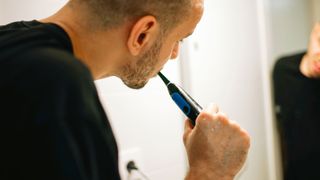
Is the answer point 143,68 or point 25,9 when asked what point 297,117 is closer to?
point 143,68

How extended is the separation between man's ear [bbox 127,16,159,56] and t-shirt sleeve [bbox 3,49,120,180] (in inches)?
7.2

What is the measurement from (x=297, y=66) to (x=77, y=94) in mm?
1090

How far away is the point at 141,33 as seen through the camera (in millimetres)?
510

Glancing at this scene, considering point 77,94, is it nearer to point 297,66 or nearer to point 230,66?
point 230,66

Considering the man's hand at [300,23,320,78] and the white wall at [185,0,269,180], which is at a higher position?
the white wall at [185,0,269,180]

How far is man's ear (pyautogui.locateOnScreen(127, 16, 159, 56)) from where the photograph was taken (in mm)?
496

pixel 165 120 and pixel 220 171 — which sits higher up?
pixel 165 120

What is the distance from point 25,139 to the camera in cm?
30

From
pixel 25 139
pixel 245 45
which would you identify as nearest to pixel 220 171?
pixel 25 139

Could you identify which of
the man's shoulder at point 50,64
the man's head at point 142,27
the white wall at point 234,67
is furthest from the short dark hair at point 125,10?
→ the white wall at point 234,67

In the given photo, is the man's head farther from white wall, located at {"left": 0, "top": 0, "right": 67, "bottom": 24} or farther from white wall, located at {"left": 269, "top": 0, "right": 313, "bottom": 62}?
white wall, located at {"left": 269, "top": 0, "right": 313, "bottom": 62}

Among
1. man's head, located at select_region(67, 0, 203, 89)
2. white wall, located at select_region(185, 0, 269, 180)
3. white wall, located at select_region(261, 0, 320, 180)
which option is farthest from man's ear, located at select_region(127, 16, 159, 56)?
white wall, located at select_region(261, 0, 320, 180)

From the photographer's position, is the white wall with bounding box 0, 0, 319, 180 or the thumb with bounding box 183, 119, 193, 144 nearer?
the thumb with bounding box 183, 119, 193, 144

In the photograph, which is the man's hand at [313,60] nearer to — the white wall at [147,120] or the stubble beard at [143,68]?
the white wall at [147,120]
